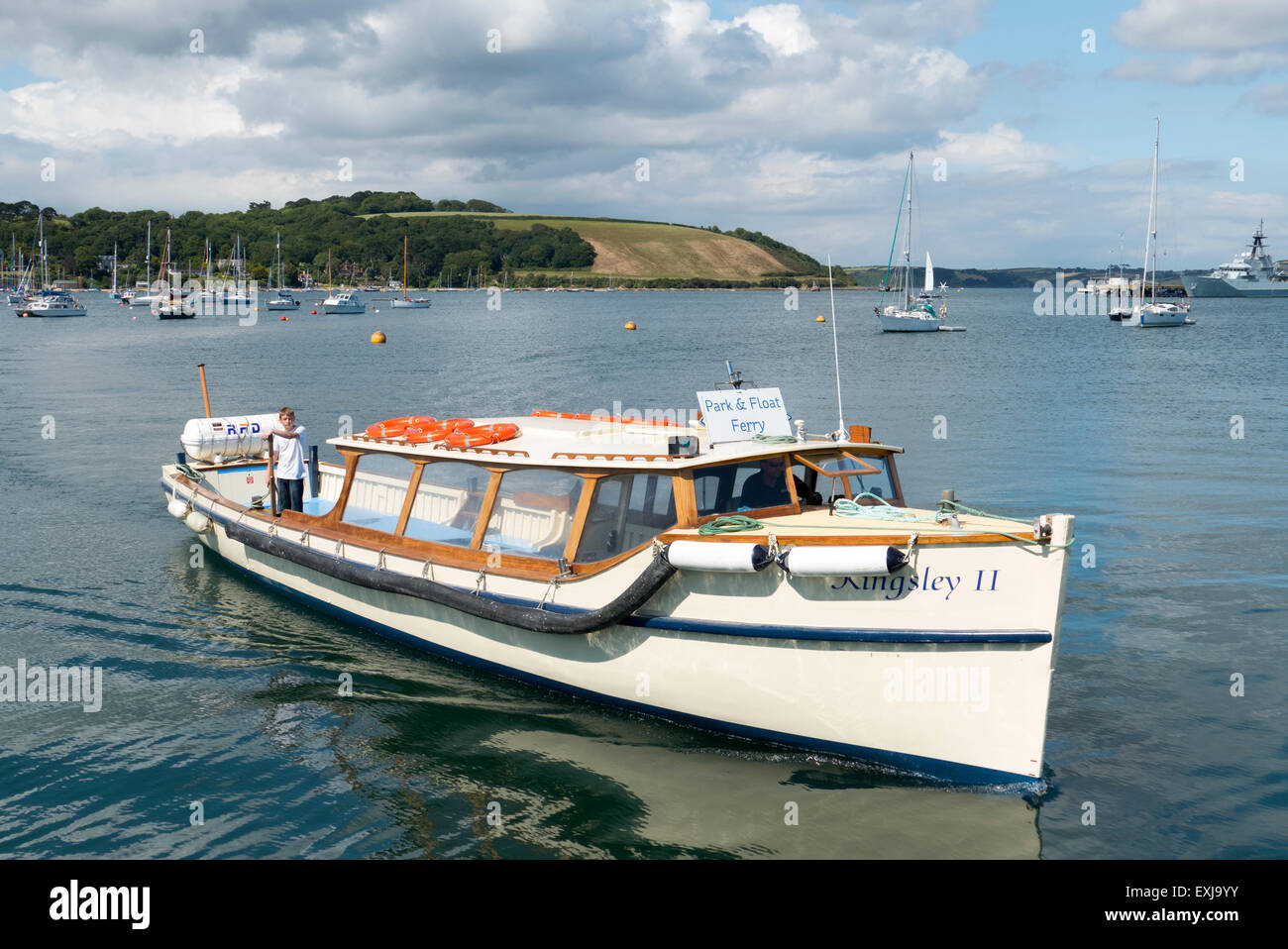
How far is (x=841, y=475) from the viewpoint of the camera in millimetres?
11656

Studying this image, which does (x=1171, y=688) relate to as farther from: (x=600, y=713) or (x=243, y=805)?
(x=243, y=805)

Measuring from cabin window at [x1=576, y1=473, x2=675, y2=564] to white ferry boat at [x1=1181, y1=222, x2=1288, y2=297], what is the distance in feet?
588

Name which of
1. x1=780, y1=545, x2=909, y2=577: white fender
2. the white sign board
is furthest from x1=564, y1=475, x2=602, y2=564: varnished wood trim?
x1=780, y1=545, x2=909, y2=577: white fender

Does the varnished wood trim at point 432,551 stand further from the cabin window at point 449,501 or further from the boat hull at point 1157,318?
the boat hull at point 1157,318

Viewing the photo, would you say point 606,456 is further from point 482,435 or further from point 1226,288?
point 1226,288

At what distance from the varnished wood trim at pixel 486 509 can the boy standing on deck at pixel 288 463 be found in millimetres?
4295

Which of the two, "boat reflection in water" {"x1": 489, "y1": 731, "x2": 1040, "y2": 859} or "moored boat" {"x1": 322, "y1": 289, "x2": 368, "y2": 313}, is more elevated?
"moored boat" {"x1": 322, "y1": 289, "x2": 368, "y2": 313}

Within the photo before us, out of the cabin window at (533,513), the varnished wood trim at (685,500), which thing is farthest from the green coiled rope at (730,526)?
the cabin window at (533,513)

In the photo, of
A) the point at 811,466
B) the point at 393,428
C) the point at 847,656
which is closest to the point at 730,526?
the point at 811,466

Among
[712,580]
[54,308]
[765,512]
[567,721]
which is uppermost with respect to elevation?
[54,308]

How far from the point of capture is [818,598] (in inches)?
381

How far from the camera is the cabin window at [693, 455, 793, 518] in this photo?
1117 cm

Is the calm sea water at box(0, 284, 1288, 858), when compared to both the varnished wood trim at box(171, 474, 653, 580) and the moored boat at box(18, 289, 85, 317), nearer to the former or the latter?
the varnished wood trim at box(171, 474, 653, 580)

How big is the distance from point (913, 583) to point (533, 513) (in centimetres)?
465
